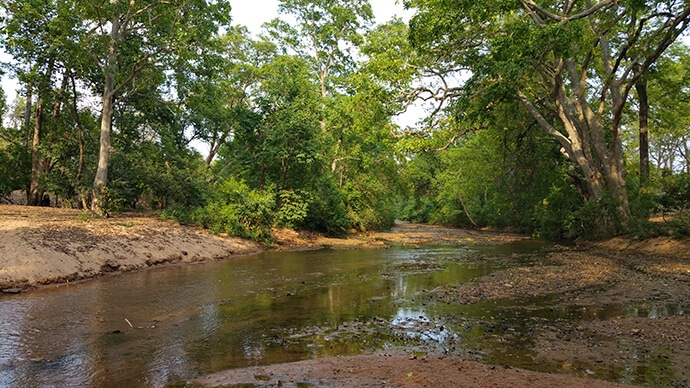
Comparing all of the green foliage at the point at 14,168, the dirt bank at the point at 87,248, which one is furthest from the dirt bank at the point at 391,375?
the green foliage at the point at 14,168

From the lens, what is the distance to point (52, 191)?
68.1ft

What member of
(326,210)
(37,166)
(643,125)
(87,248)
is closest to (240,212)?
(326,210)

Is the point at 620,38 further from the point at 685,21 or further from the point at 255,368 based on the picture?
the point at 255,368

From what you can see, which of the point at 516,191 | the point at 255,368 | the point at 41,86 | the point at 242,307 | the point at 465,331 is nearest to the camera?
the point at 255,368

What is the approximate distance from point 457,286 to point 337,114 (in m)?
20.7

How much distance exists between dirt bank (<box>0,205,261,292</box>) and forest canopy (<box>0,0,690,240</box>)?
2.76 m

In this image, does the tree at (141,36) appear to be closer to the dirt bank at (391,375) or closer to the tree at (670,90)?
the dirt bank at (391,375)

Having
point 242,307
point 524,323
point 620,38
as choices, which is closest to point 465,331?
point 524,323

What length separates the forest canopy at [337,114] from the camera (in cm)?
1606

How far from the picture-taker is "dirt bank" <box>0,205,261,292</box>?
367 inches

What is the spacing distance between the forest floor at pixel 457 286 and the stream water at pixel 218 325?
0.47m

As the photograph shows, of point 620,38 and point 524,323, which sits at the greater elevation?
point 620,38

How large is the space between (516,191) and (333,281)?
21.6m

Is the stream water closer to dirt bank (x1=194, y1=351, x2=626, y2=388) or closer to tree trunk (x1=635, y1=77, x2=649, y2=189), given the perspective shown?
dirt bank (x1=194, y1=351, x2=626, y2=388)
